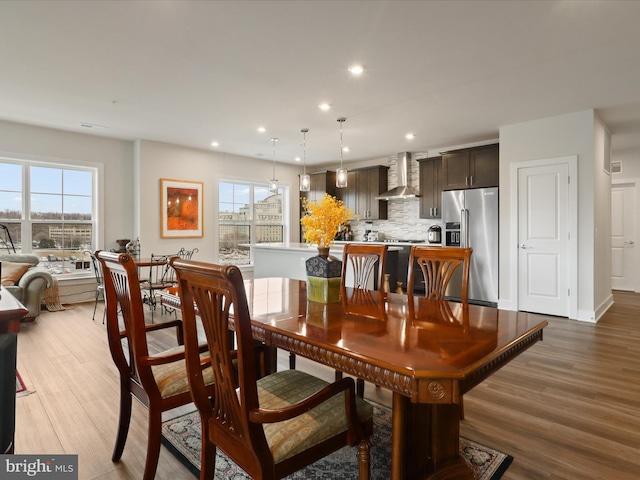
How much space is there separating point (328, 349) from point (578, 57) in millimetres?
3486

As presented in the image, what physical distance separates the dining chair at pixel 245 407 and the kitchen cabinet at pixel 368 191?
621cm

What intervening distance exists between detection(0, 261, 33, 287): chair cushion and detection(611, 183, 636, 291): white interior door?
32.4ft

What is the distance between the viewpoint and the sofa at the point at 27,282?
459cm

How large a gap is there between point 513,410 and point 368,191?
5.58m

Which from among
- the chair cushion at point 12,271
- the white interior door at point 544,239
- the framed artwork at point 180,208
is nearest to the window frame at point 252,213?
the framed artwork at point 180,208

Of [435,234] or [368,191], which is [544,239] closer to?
[435,234]

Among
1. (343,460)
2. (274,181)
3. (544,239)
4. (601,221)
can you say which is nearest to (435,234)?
(544,239)

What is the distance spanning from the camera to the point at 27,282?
15.3 feet

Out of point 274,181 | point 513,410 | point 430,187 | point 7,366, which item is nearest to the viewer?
point 7,366

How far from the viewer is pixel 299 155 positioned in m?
7.37

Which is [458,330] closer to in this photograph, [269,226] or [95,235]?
[95,235]

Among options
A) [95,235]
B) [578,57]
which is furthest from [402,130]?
[95,235]

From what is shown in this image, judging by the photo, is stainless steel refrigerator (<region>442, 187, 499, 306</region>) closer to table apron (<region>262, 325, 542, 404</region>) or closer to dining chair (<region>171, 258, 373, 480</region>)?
table apron (<region>262, 325, 542, 404</region>)

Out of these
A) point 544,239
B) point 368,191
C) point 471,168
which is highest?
point 471,168
